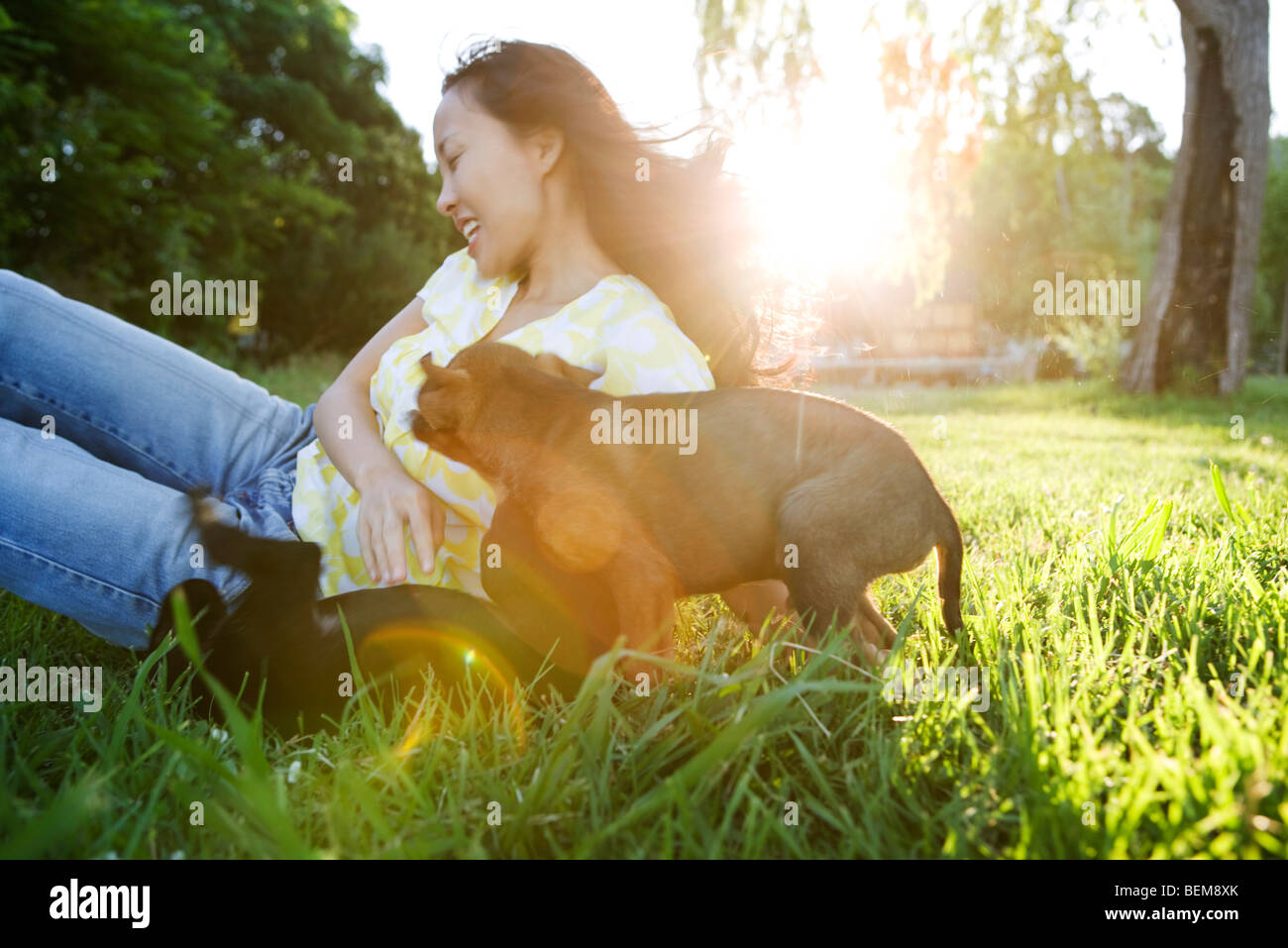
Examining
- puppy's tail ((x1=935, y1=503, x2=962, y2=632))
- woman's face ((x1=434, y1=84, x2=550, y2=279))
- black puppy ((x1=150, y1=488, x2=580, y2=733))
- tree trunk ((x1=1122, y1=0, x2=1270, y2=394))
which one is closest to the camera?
black puppy ((x1=150, y1=488, x2=580, y2=733))

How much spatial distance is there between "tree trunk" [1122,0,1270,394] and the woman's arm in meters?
8.78

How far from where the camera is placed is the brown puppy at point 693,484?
6.56 ft

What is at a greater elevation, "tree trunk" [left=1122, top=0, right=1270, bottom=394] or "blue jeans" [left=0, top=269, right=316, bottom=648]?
"tree trunk" [left=1122, top=0, right=1270, bottom=394]

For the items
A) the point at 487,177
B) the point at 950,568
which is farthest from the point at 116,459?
the point at 950,568

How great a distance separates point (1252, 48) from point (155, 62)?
603 inches

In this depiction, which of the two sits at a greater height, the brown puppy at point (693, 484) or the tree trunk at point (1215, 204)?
the tree trunk at point (1215, 204)

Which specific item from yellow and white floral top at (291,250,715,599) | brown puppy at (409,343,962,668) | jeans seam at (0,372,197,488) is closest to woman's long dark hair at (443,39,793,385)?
yellow and white floral top at (291,250,715,599)

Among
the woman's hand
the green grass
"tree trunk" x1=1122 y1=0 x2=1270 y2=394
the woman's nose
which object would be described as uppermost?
"tree trunk" x1=1122 y1=0 x2=1270 y2=394

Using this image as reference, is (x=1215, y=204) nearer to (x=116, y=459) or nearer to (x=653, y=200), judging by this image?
(x=653, y=200)

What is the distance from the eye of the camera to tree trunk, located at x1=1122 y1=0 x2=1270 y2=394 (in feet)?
25.1

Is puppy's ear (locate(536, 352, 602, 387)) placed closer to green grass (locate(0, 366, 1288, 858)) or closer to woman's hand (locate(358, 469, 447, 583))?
woman's hand (locate(358, 469, 447, 583))

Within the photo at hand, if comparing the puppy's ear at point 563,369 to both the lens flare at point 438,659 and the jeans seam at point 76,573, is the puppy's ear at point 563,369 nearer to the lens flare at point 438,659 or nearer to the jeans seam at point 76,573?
the lens flare at point 438,659

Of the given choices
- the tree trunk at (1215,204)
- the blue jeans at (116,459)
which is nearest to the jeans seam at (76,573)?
the blue jeans at (116,459)
